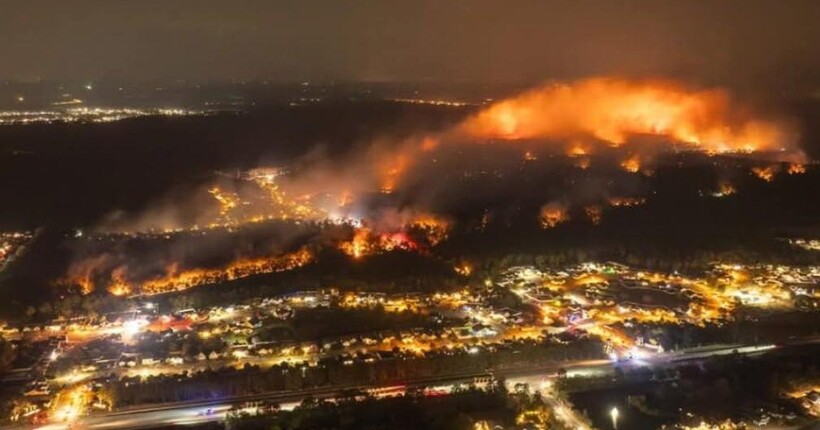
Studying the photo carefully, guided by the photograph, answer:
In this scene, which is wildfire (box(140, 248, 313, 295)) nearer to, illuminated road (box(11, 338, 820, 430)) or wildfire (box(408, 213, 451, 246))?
wildfire (box(408, 213, 451, 246))

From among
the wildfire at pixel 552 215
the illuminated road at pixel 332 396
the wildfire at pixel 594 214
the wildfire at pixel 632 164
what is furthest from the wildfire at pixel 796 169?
the illuminated road at pixel 332 396

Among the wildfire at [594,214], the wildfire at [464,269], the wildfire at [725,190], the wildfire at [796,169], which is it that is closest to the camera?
the wildfire at [464,269]

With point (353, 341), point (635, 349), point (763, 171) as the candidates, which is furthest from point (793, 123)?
point (353, 341)

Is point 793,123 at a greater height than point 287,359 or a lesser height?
greater

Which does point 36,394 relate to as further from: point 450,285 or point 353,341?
point 450,285

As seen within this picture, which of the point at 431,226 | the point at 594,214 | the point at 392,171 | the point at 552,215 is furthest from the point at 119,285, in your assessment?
the point at 594,214

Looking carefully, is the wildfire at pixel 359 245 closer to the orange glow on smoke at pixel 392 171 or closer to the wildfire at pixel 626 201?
the orange glow on smoke at pixel 392 171

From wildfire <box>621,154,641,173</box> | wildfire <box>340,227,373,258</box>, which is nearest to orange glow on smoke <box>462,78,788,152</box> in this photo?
wildfire <box>621,154,641,173</box>

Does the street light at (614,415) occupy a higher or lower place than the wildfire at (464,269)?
lower
